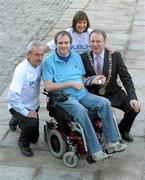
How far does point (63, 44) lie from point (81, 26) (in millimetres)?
979

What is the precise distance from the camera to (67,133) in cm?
571

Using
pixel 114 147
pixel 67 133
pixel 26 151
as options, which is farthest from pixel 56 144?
pixel 114 147

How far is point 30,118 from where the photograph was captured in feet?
19.0

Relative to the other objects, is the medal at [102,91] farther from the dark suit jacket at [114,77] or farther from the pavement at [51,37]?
the pavement at [51,37]

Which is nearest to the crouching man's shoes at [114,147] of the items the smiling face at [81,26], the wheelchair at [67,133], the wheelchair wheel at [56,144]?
the wheelchair at [67,133]

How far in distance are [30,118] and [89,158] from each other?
83 cm

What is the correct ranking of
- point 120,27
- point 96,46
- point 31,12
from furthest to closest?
point 31,12 → point 120,27 → point 96,46

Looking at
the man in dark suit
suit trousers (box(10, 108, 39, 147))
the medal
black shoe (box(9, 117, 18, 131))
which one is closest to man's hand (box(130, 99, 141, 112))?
the man in dark suit

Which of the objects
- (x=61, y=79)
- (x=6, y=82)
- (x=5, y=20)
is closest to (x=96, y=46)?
(x=61, y=79)

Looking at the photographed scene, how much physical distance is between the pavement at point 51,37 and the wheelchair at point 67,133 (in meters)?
0.13

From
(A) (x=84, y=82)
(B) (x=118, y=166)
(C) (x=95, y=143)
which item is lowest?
(B) (x=118, y=166)

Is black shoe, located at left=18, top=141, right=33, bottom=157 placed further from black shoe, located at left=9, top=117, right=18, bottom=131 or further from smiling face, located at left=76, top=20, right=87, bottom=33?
smiling face, located at left=76, top=20, right=87, bottom=33

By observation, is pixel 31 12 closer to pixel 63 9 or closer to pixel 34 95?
pixel 63 9

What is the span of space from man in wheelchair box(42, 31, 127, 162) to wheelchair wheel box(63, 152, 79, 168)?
27 cm
